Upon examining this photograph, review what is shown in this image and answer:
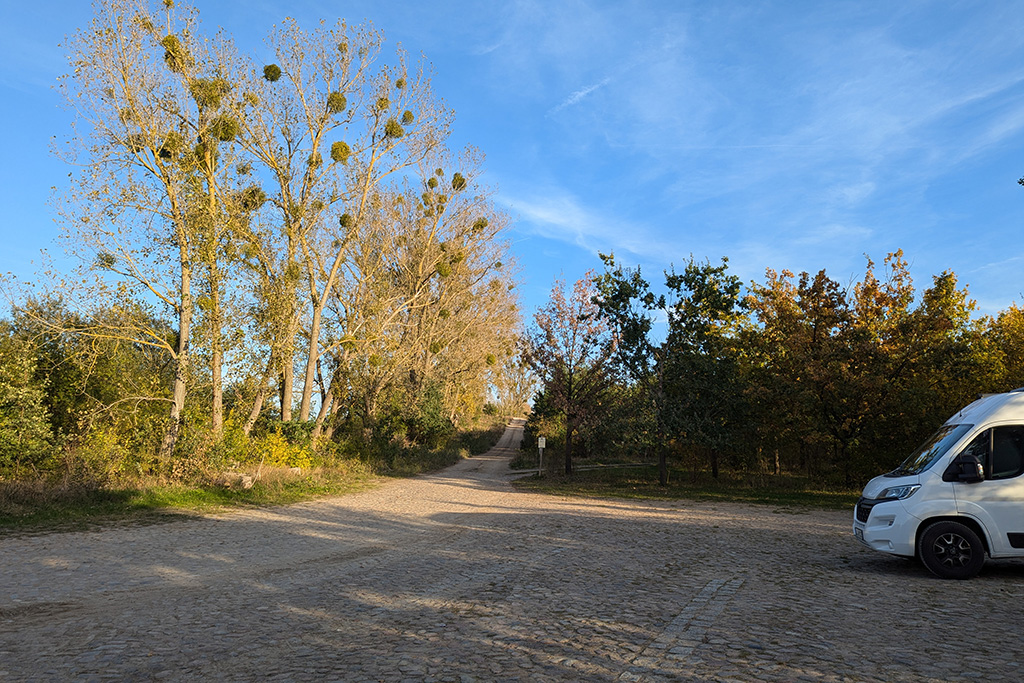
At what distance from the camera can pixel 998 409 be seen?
899 cm

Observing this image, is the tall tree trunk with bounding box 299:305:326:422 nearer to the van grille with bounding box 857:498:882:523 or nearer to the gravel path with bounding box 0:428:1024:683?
the gravel path with bounding box 0:428:1024:683

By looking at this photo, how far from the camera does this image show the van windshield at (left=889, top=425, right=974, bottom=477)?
9.08 m

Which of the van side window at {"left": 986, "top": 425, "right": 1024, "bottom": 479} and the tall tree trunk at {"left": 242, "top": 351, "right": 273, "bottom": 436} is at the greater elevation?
the tall tree trunk at {"left": 242, "top": 351, "right": 273, "bottom": 436}

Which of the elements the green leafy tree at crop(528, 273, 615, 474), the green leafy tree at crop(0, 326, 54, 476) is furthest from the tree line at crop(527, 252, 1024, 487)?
the green leafy tree at crop(0, 326, 54, 476)

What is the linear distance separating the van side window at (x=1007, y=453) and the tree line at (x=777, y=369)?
554 inches

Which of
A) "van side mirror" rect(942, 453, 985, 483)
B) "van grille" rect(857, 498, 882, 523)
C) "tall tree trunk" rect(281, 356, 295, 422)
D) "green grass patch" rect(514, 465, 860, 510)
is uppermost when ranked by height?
"tall tree trunk" rect(281, 356, 295, 422)

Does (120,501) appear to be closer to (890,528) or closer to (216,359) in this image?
(216,359)

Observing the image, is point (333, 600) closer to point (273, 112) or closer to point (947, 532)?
point (947, 532)

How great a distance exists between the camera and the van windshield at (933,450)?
29.8ft

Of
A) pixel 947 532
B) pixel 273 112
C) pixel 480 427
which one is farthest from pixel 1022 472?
pixel 480 427

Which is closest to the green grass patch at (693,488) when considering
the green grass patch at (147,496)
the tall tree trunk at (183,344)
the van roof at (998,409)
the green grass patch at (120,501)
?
the green grass patch at (147,496)

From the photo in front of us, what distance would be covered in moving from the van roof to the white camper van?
1cm

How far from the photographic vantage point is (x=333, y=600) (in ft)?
23.8

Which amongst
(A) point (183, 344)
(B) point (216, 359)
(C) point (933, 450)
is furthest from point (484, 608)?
(B) point (216, 359)
